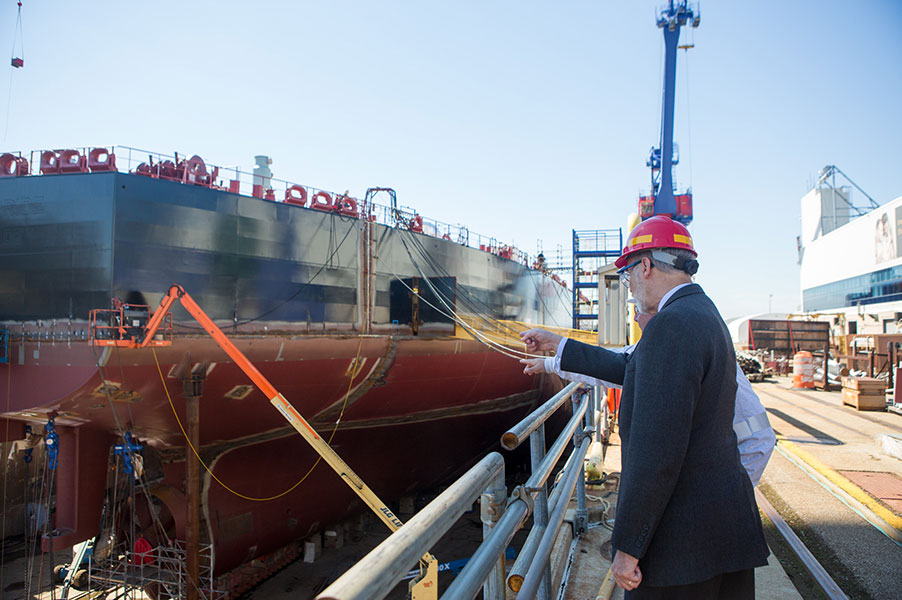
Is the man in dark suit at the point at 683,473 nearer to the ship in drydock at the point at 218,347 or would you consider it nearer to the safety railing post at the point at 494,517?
the safety railing post at the point at 494,517

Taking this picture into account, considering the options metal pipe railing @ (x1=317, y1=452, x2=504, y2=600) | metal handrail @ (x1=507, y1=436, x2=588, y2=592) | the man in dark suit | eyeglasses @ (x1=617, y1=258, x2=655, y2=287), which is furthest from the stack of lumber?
metal pipe railing @ (x1=317, y1=452, x2=504, y2=600)

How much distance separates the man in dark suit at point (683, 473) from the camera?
131cm

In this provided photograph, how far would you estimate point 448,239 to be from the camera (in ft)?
40.3

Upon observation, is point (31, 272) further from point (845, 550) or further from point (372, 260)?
point (845, 550)

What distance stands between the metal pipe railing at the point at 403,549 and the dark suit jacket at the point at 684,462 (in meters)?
0.39

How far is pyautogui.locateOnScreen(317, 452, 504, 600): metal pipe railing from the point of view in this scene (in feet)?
2.84

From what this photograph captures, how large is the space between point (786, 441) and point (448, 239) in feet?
25.1

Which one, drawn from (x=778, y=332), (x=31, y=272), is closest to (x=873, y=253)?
(x=778, y=332)

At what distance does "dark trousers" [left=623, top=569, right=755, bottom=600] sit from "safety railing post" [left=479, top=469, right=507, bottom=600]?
366 mm

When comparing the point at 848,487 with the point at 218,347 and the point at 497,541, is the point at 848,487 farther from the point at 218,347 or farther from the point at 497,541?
the point at 218,347

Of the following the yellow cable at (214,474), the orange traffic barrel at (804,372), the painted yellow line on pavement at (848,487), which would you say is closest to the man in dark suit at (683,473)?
the painted yellow line on pavement at (848,487)

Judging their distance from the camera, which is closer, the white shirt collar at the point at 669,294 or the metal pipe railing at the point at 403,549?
the metal pipe railing at the point at 403,549

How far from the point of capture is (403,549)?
3.22 feet

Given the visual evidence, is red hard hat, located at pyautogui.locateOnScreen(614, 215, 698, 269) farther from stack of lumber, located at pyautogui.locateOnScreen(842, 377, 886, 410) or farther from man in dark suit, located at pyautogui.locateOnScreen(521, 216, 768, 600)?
stack of lumber, located at pyautogui.locateOnScreen(842, 377, 886, 410)
